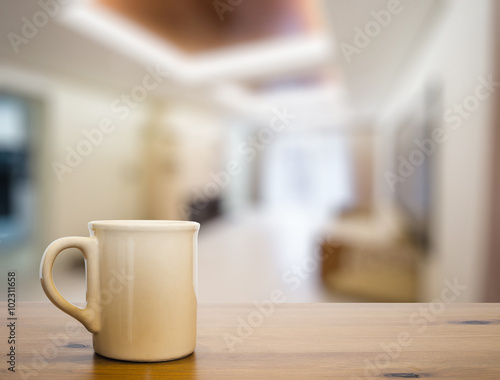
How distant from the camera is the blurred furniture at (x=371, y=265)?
13.4 ft

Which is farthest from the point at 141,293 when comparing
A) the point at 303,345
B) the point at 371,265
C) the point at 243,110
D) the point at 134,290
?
the point at 243,110

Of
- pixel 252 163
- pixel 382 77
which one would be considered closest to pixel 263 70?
pixel 382 77

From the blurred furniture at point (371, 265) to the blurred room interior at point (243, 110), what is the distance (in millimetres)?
14

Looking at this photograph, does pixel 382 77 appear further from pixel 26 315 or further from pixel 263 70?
pixel 26 315

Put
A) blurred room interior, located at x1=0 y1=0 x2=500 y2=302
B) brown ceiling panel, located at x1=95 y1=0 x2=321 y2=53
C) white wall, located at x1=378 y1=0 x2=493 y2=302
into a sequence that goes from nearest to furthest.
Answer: white wall, located at x1=378 y1=0 x2=493 y2=302
blurred room interior, located at x1=0 y1=0 x2=500 y2=302
brown ceiling panel, located at x1=95 y1=0 x2=321 y2=53

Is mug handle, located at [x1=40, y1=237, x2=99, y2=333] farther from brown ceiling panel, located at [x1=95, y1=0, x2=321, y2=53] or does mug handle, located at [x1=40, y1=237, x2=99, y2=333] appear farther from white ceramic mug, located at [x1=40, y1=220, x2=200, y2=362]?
brown ceiling panel, located at [x1=95, y1=0, x2=321, y2=53]

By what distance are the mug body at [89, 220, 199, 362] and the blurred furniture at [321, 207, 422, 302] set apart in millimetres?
3815

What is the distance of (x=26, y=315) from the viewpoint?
73cm

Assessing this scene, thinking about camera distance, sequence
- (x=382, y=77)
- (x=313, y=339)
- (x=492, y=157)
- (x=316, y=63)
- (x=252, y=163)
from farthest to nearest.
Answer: (x=252, y=163)
(x=382, y=77)
(x=316, y=63)
(x=492, y=157)
(x=313, y=339)

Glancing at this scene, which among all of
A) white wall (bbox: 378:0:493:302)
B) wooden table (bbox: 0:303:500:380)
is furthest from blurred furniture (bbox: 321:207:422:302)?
wooden table (bbox: 0:303:500:380)

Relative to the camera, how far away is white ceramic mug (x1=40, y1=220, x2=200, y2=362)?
20.8 inches

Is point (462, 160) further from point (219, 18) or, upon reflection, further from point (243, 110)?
point (243, 110)

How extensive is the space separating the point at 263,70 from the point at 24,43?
278 centimetres

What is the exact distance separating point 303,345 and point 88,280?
29 centimetres
